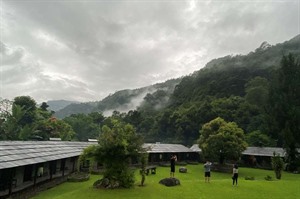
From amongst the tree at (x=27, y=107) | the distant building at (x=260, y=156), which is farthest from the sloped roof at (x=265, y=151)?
the tree at (x=27, y=107)

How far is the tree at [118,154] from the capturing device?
23.8 metres

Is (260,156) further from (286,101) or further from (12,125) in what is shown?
(12,125)

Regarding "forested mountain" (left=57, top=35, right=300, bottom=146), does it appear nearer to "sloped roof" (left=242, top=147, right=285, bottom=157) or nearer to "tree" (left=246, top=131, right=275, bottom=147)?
"tree" (left=246, top=131, right=275, bottom=147)

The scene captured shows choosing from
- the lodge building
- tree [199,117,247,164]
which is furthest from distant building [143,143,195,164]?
the lodge building

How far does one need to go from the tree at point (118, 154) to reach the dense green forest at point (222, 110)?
25.9 meters

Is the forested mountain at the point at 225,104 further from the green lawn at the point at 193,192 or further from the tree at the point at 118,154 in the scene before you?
→ the tree at the point at 118,154

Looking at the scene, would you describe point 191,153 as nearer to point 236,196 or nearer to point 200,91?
point 236,196

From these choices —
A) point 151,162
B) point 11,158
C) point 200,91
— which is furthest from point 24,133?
point 200,91

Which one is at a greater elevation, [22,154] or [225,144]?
[225,144]

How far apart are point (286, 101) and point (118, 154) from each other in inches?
1573

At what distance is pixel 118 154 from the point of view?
941 inches

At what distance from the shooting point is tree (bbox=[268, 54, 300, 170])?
48.7 meters

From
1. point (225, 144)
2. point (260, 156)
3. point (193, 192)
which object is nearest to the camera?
point (193, 192)

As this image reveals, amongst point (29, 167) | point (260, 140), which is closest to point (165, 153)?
point (260, 140)
